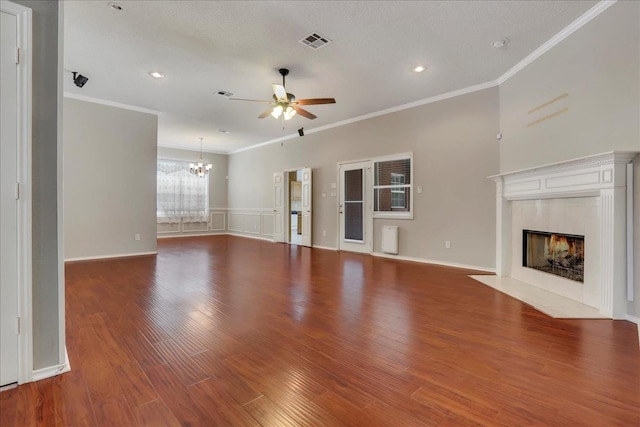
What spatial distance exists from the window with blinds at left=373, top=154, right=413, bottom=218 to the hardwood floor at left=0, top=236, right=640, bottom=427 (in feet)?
8.20

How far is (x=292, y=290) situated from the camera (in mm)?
3631

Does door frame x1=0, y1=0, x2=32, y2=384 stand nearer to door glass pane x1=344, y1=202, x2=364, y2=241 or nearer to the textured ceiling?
the textured ceiling

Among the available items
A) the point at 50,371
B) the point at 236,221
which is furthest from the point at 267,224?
the point at 50,371

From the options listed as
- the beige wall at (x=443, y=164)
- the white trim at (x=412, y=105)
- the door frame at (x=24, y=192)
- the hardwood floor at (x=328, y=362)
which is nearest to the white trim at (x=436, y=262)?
the beige wall at (x=443, y=164)

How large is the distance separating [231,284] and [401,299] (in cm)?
219

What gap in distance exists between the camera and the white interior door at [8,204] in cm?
158

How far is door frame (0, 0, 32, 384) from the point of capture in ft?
5.34

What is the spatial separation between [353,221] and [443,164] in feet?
7.79

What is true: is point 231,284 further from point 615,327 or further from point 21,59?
point 615,327

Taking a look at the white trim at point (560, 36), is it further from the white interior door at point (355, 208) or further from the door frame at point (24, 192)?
the door frame at point (24, 192)

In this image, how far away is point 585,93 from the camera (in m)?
3.12

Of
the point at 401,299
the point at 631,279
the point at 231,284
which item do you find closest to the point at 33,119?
the point at 231,284

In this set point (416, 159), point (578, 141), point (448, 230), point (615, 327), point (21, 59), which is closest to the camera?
point (21, 59)

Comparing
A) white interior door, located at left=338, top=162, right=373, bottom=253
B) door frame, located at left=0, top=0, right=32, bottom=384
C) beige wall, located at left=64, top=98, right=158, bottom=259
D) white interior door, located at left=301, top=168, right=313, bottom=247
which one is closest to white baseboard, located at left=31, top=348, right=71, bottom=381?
door frame, located at left=0, top=0, right=32, bottom=384
